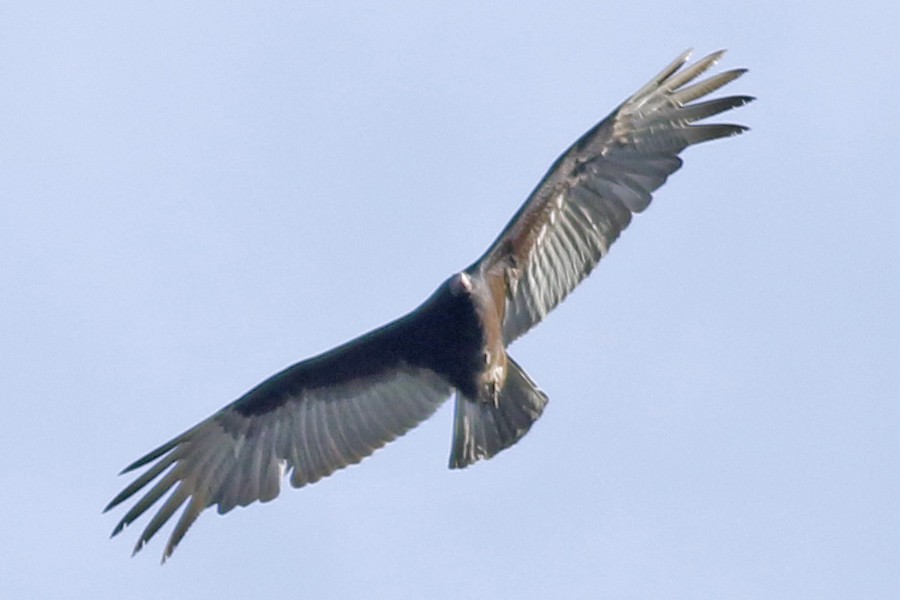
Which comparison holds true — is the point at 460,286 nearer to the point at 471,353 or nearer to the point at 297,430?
the point at 471,353

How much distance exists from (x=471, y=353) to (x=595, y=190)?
1559 millimetres

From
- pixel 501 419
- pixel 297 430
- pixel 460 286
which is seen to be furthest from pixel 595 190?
pixel 297 430

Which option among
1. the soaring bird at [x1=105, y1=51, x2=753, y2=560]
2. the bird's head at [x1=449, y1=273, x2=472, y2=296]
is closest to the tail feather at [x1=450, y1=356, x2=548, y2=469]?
the soaring bird at [x1=105, y1=51, x2=753, y2=560]

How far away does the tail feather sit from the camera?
17719mm

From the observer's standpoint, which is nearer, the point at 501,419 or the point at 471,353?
the point at 471,353

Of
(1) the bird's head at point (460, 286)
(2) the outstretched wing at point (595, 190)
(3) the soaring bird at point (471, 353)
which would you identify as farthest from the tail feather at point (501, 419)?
(1) the bird's head at point (460, 286)

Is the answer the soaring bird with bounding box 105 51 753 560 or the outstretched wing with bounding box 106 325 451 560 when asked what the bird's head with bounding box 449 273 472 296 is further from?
the outstretched wing with bounding box 106 325 451 560

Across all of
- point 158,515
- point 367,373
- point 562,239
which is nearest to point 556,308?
point 562,239

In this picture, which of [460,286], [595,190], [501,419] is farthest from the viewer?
[501,419]

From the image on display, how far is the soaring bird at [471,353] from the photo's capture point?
17516 millimetres

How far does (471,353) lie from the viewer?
17.3m

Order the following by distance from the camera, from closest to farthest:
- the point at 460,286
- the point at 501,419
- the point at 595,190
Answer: the point at 460,286, the point at 595,190, the point at 501,419

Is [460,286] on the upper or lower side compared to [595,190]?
lower

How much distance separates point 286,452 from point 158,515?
1095mm
